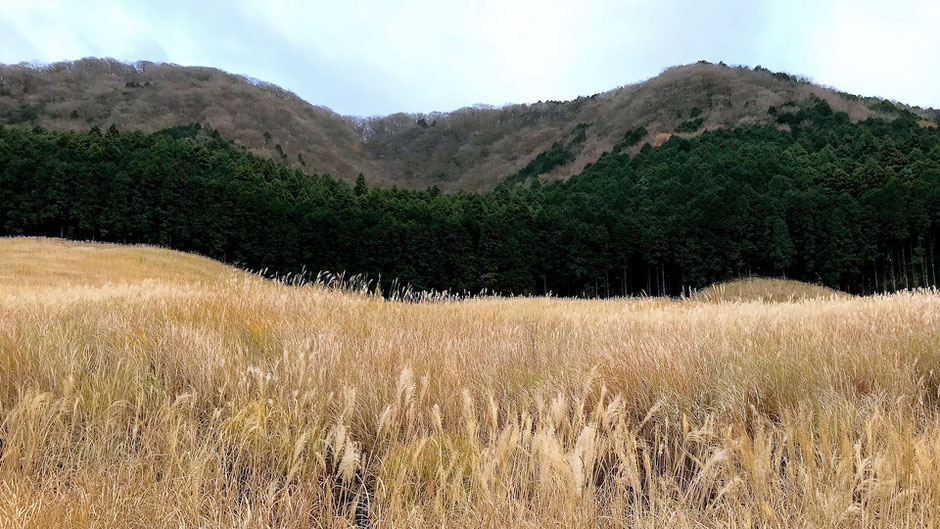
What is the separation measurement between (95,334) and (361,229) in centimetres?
3655

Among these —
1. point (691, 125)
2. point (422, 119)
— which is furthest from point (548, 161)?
point (422, 119)

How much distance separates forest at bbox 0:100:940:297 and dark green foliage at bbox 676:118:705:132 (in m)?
23.4

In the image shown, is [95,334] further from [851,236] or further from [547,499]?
[851,236]

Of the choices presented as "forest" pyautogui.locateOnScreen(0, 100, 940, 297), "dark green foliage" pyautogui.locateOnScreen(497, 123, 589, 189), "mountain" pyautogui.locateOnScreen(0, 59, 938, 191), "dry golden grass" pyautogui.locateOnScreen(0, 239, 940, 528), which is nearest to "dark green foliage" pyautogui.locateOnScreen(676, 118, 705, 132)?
"mountain" pyautogui.locateOnScreen(0, 59, 938, 191)

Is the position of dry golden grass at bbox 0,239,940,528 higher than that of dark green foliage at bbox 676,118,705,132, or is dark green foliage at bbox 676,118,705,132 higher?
dark green foliage at bbox 676,118,705,132

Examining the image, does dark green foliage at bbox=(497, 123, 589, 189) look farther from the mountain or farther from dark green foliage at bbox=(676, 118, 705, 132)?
dark green foliage at bbox=(676, 118, 705, 132)

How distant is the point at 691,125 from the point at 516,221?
131 feet

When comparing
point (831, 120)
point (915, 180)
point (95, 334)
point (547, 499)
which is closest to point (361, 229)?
point (95, 334)

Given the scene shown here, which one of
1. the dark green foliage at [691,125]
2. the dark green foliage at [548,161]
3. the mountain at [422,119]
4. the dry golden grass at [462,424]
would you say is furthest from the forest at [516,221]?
the dry golden grass at [462,424]

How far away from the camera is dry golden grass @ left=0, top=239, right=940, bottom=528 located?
1552 mm

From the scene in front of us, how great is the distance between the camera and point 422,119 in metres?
129

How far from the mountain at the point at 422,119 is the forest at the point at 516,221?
27255 millimetres

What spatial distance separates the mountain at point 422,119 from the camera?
69688 mm

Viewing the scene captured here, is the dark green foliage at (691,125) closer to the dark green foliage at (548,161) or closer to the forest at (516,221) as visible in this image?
the dark green foliage at (548,161)
